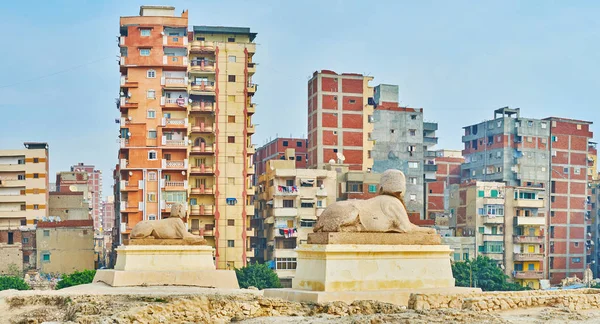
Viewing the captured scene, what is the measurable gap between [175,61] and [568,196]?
43233 millimetres

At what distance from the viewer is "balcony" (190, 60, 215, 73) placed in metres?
67.4

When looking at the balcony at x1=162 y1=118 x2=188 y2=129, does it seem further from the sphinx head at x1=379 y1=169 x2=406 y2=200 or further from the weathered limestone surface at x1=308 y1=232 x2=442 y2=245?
the weathered limestone surface at x1=308 y1=232 x2=442 y2=245

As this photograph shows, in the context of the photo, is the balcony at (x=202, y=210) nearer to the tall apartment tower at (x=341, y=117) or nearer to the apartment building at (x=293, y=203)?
the apartment building at (x=293, y=203)

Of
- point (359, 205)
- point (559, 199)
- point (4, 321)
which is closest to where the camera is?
point (359, 205)

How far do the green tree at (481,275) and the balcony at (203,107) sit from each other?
71.8 ft

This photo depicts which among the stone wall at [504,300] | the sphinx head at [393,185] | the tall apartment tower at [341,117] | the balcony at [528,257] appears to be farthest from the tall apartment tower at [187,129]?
the stone wall at [504,300]

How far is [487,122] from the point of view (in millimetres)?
90188

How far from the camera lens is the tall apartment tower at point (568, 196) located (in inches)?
3418

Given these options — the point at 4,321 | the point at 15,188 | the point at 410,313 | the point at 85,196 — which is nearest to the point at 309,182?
the point at 15,188

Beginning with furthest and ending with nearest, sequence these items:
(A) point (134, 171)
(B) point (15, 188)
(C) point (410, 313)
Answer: (B) point (15, 188) → (A) point (134, 171) → (C) point (410, 313)

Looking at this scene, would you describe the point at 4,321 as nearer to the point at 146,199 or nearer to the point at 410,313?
the point at 410,313

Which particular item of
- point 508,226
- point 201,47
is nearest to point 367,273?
point 201,47

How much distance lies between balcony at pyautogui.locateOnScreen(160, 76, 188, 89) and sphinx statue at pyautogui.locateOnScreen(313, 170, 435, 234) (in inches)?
1900

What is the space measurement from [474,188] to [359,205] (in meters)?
61.5
